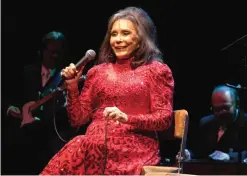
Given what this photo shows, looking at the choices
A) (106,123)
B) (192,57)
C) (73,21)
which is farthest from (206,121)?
(106,123)

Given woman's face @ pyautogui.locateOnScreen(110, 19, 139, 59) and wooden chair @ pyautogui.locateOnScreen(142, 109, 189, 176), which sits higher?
woman's face @ pyautogui.locateOnScreen(110, 19, 139, 59)

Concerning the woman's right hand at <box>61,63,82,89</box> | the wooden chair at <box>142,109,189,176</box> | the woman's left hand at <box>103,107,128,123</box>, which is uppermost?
the woman's right hand at <box>61,63,82,89</box>

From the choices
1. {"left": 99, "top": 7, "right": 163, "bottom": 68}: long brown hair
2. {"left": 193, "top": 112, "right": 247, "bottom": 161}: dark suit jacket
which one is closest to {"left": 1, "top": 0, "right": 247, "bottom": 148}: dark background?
{"left": 193, "top": 112, "right": 247, "bottom": 161}: dark suit jacket

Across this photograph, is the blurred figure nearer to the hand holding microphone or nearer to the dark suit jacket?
the dark suit jacket

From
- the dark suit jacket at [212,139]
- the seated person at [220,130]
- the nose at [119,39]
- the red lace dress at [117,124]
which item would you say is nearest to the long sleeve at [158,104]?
the red lace dress at [117,124]

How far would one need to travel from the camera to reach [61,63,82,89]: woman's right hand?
302cm

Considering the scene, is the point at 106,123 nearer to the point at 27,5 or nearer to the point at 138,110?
the point at 138,110

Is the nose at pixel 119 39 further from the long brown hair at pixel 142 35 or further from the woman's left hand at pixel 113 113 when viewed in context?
the woman's left hand at pixel 113 113

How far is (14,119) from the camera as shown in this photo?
5062 millimetres

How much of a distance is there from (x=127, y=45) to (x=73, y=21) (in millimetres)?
2089

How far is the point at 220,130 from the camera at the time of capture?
476 cm

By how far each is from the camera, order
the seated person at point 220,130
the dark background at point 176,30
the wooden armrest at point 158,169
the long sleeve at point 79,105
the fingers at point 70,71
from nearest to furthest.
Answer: the wooden armrest at point 158,169 < the fingers at point 70,71 < the long sleeve at point 79,105 < the seated person at point 220,130 < the dark background at point 176,30

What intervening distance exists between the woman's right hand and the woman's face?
0.28 meters

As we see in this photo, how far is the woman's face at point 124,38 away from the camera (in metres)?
3.19
